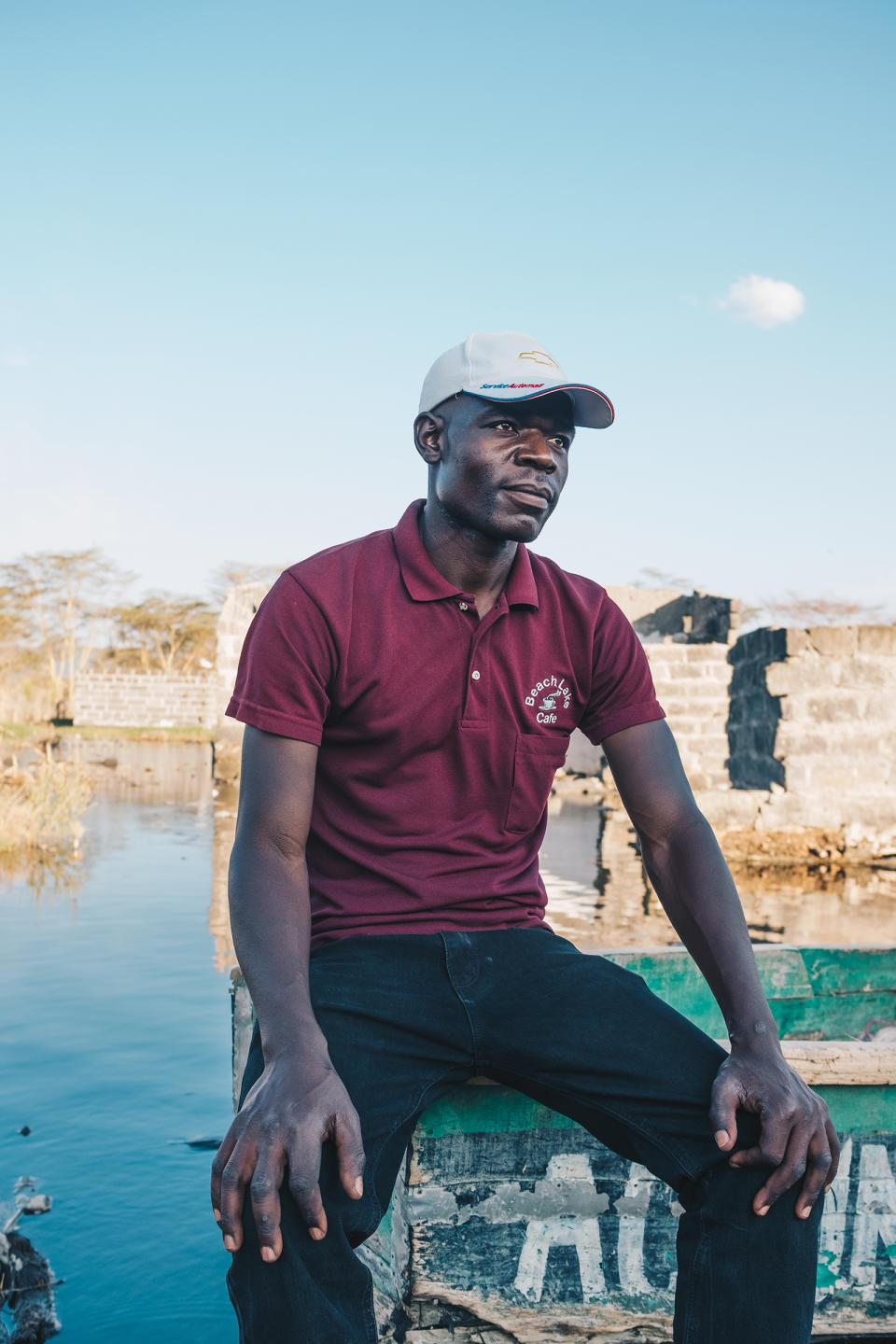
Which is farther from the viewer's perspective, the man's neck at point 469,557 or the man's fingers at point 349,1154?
the man's neck at point 469,557

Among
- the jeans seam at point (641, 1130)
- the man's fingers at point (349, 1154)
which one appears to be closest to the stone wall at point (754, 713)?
the jeans seam at point (641, 1130)

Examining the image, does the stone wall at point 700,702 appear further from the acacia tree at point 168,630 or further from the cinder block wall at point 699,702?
the acacia tree at point 168,630

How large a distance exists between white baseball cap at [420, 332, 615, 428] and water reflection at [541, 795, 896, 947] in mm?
3093

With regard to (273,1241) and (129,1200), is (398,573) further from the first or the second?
(129,1200)

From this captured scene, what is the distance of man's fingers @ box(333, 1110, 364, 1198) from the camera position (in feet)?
4.83

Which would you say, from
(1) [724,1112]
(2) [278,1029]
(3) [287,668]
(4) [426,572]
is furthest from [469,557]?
(1) [724,1112]

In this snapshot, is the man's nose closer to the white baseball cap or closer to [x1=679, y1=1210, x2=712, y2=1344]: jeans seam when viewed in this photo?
the white baseball cap

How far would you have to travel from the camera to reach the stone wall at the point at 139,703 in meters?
28.1

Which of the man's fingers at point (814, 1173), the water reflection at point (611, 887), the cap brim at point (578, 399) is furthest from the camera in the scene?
the water reflection at point (611, 887)

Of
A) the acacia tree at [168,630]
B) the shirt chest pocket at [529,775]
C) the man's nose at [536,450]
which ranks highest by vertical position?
the acacia tree at [168,630]

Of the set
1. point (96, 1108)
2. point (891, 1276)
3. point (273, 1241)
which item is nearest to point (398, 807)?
point (273, 1241)

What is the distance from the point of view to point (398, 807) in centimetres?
198

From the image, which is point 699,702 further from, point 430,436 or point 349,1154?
point 349,1154

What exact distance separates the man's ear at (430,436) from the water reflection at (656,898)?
302cm
